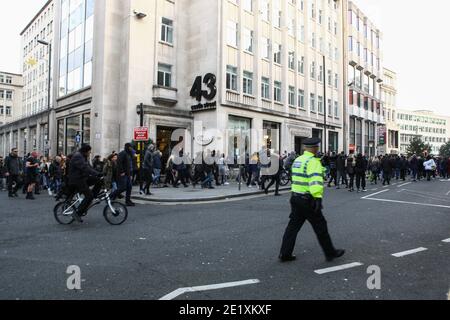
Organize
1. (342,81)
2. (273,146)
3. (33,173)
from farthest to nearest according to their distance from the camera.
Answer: (342,81) → (273,146) → (33,173)

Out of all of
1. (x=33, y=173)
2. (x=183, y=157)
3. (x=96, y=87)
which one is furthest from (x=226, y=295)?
(x=96, y=87)

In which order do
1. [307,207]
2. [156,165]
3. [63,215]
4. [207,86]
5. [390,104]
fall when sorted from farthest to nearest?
[390,104], [207,86], [156,165], [63,215], [307,207]

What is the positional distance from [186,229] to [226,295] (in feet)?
13.3

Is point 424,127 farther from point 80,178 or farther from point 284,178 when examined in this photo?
point 80,178

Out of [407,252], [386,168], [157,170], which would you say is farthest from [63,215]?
[386,168]

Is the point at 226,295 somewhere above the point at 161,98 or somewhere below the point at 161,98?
below

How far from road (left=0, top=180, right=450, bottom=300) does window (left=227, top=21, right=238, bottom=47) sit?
757 inches

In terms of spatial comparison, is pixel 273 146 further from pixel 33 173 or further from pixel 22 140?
pixel 22 140

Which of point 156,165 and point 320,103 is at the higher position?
point 320,103

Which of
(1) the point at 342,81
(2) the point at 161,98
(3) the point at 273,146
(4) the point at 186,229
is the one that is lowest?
(4) the point at 186,229

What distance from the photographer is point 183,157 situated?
766 inches

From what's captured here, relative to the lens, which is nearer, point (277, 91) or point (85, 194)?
point (85, 194)

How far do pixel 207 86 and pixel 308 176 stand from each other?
21347 mm

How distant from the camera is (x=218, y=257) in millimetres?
5586
